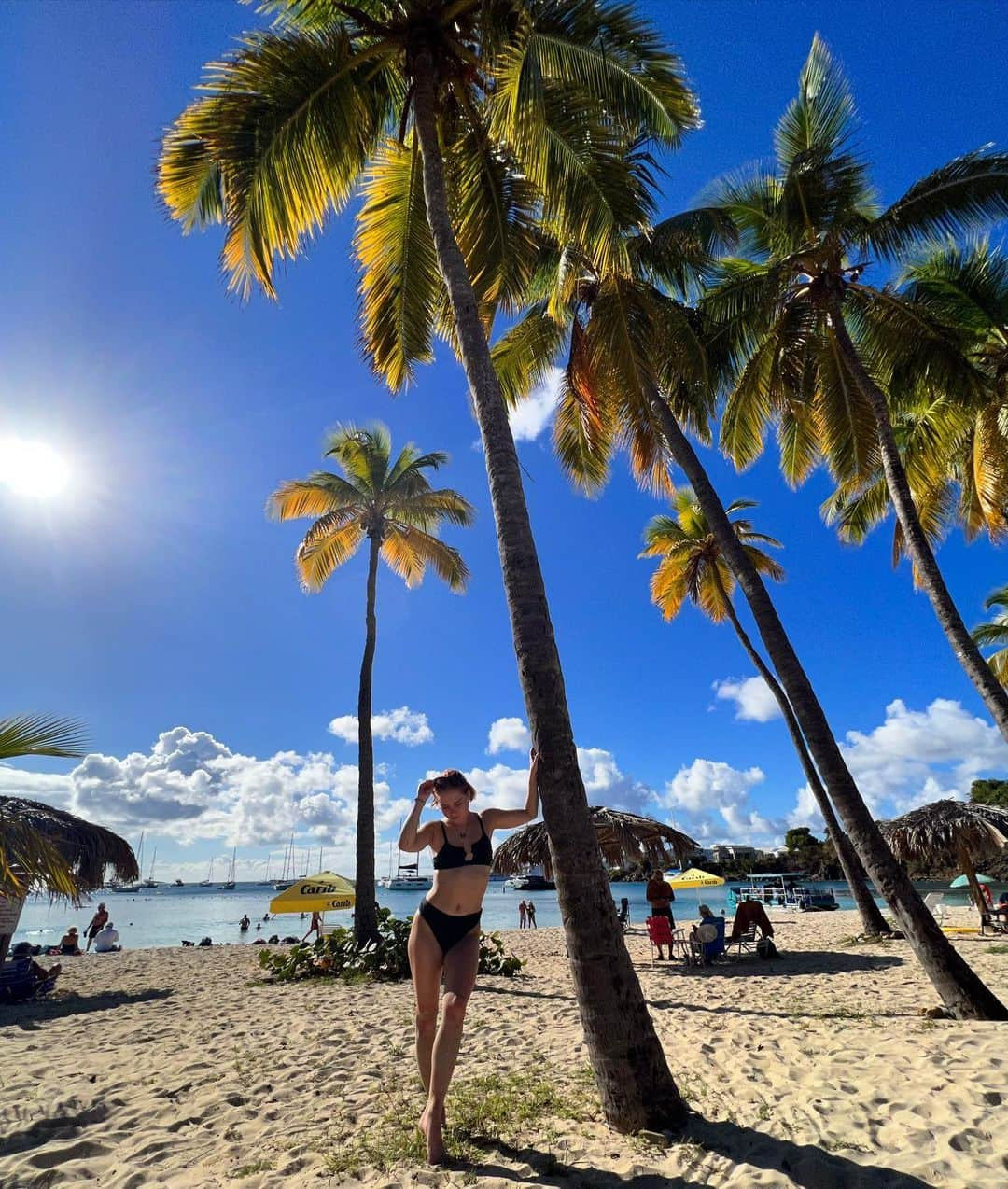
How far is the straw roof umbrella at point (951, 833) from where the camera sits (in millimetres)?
14836

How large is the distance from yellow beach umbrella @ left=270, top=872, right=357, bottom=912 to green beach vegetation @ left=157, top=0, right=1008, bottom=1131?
24.3 ft

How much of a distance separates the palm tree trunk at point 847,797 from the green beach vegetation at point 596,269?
3cm

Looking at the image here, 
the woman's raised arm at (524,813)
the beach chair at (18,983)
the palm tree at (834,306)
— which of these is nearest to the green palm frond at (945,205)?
the palm tree at (834,306)

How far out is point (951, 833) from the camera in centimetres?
1513

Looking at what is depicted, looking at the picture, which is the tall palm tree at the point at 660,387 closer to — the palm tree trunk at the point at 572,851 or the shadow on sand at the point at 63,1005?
the palm tree trunk at the point at 572,851

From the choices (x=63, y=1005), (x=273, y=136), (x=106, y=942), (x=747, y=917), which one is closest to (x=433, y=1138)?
(x=273, y=136)

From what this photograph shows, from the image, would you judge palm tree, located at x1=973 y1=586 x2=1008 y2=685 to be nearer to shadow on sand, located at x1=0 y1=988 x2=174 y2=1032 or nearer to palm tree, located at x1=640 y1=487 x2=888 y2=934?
palm tree, located at x1=640 y1=487 x2=888 y2=934

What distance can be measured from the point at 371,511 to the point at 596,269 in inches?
442

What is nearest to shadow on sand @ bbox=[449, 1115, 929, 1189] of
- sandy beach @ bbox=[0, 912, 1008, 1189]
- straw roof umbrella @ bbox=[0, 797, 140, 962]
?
sandy beach @ bbox=[0, 912, 1008, 1189]

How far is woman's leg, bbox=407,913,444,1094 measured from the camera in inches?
130

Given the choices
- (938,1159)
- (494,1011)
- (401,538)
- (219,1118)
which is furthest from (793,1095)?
(401,538)

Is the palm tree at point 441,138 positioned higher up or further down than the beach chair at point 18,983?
higher up

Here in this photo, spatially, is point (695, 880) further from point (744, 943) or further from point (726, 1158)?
point (726, 1158)

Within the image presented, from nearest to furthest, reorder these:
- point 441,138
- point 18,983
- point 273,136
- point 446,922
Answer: point 446,922
point 273,136
point 441,138
point 18,983
